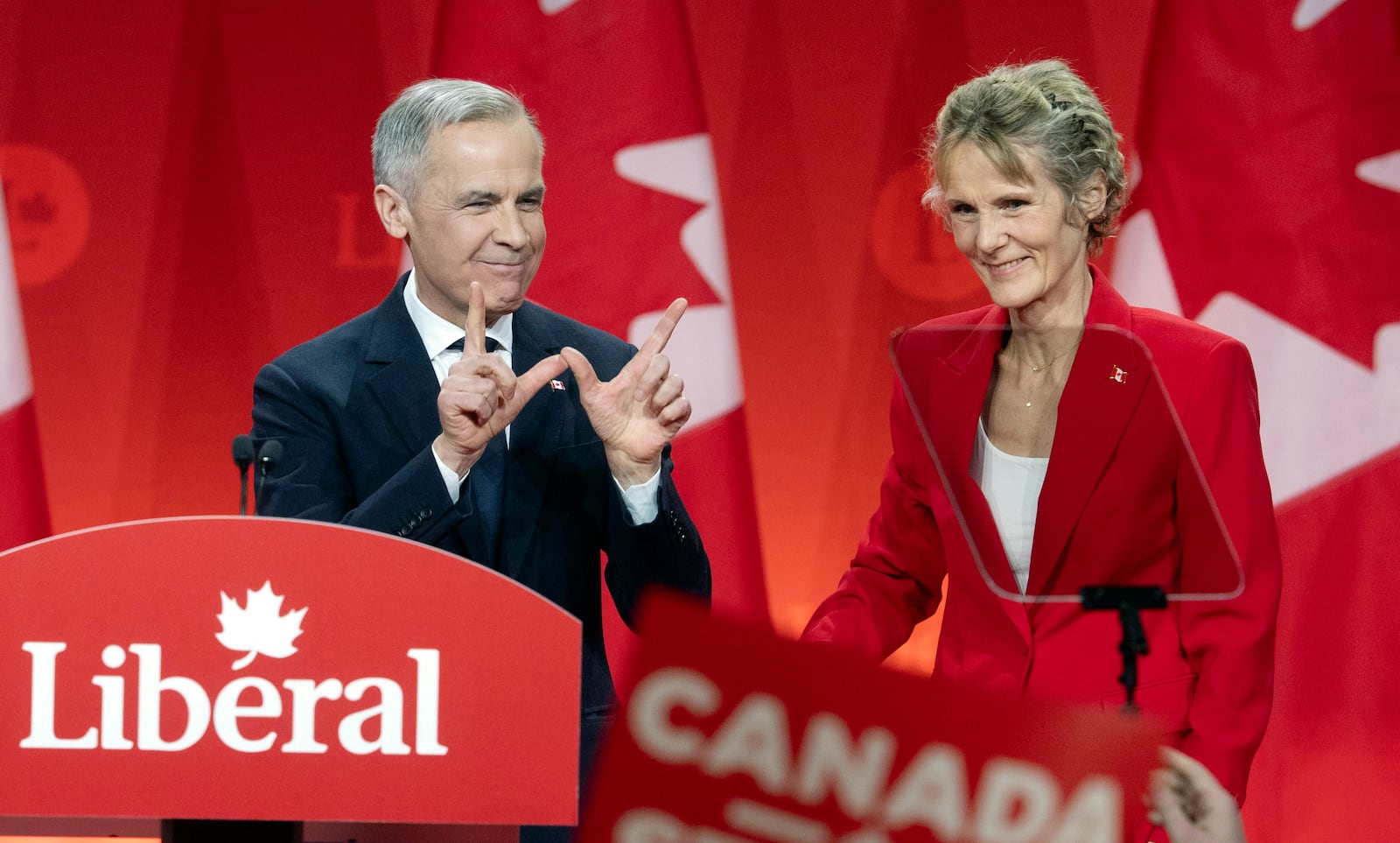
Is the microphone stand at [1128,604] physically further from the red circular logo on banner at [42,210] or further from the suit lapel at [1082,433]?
the red circular logo on banner at [42,210]

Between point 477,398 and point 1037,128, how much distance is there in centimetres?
68

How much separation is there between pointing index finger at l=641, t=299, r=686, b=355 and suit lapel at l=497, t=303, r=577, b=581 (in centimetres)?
16

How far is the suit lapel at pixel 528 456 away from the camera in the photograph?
5.94ft

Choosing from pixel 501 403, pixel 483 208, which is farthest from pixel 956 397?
pixel 483 208

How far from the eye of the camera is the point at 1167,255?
289 cm

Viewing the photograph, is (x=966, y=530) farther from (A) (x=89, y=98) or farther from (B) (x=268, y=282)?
(A) (x=89, y=98)

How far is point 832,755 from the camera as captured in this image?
829mm

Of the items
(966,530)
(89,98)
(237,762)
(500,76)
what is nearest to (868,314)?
(500,76)

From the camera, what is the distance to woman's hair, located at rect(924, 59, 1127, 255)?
1.60m

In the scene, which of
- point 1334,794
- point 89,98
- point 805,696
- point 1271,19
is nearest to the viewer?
point 805,696

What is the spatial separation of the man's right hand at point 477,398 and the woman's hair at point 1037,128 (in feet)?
1.74

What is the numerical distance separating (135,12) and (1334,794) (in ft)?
9.97

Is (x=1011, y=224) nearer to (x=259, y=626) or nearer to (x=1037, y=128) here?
(x=1037, y=128)

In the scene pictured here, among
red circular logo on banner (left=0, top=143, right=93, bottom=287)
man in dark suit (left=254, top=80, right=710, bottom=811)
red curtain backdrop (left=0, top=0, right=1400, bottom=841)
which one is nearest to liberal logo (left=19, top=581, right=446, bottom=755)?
man in dark suit (left=254, top=80, right=710, bottom=811)
